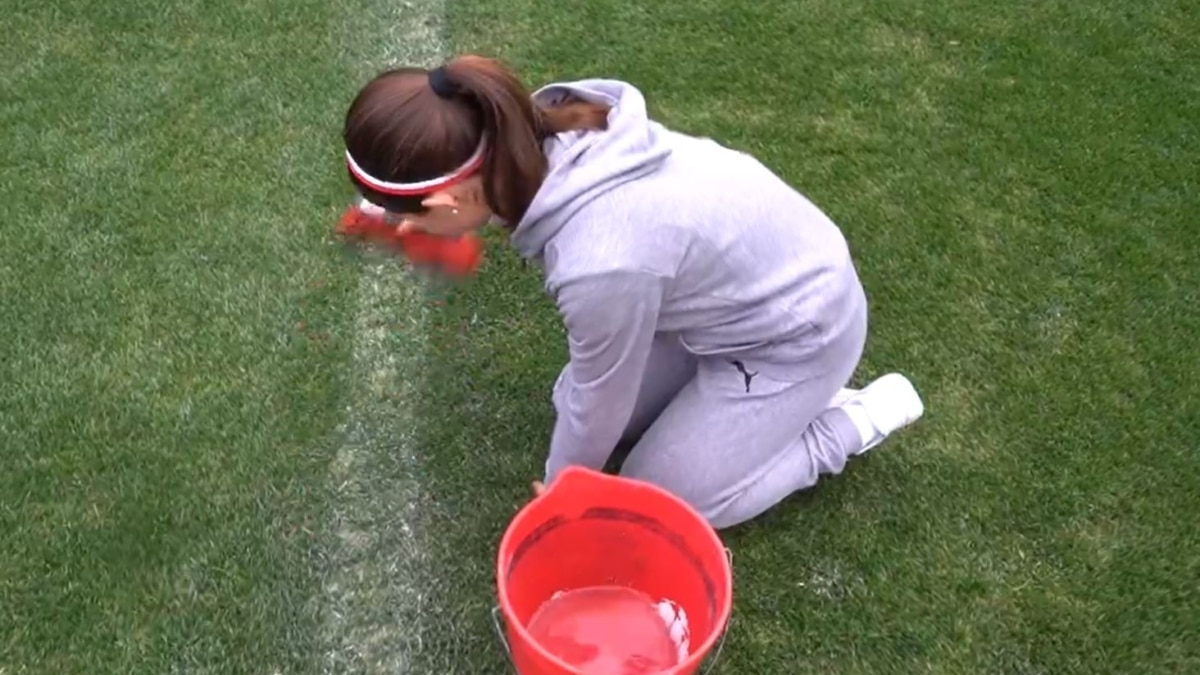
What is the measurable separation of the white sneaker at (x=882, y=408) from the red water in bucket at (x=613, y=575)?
1.58 feet

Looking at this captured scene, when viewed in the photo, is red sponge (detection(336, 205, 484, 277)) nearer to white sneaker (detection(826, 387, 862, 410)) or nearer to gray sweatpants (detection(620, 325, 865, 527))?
gray sweatpants (detection(620, 325, 865, 527))

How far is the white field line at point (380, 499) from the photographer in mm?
2104

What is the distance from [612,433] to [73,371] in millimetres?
1147

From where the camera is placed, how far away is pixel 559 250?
177cm

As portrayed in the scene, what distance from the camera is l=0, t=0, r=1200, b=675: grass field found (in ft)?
7.05

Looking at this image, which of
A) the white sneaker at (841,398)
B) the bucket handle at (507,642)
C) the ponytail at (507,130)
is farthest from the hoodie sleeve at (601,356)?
the white sneaker at (841,398)

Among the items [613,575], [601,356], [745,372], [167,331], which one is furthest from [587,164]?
[167,331]

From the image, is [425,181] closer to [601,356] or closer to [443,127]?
[443,127]

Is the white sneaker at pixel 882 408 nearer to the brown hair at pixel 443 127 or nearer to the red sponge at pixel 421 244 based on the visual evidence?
the red sponge at pixel 421 244

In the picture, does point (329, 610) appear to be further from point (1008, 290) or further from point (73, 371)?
point (1008, 290)

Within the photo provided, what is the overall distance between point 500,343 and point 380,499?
46 cm

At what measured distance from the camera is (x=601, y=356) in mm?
1858

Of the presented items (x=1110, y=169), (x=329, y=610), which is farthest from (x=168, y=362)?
(x=1110, y=169)

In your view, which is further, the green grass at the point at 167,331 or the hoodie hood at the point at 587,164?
the green grass at the point at 167,331
